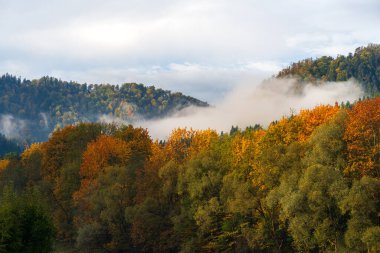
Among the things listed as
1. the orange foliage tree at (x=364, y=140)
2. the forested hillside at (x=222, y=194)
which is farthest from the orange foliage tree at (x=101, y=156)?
the orange foliage tree at (x=364, y=140)

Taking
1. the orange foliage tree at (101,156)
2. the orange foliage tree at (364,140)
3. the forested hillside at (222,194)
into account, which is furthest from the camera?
the orange foliage tree at (101,156)

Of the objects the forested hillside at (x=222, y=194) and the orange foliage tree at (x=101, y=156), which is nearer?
the forested hillside at (x=222, y=194)

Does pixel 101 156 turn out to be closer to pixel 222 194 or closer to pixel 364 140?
pixel 222 194

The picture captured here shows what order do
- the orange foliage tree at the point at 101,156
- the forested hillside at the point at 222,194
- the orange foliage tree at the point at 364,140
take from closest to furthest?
the forested hillside at the point at 222,194, the orange foliage tree at the point at 364,140, the orange foliage tree at the point at 101,156

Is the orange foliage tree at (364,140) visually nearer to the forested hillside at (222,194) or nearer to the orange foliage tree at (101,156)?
the forested hillside at (222,194)

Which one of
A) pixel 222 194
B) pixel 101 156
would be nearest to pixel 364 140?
pixel 222 194

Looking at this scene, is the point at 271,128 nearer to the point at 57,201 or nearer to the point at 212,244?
the point at 212,244

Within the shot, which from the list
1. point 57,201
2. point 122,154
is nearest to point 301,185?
point 122,154

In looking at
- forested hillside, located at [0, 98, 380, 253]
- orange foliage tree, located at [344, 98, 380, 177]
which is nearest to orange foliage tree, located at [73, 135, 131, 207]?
forested hillside, located at [0, 98, 380, 253]

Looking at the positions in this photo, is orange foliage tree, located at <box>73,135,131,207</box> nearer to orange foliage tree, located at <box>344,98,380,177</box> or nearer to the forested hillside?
the forested hillside

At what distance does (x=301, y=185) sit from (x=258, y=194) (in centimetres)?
1186

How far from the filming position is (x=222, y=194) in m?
69.9

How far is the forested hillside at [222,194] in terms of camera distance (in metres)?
54.8

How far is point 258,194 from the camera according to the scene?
66.4 metres
